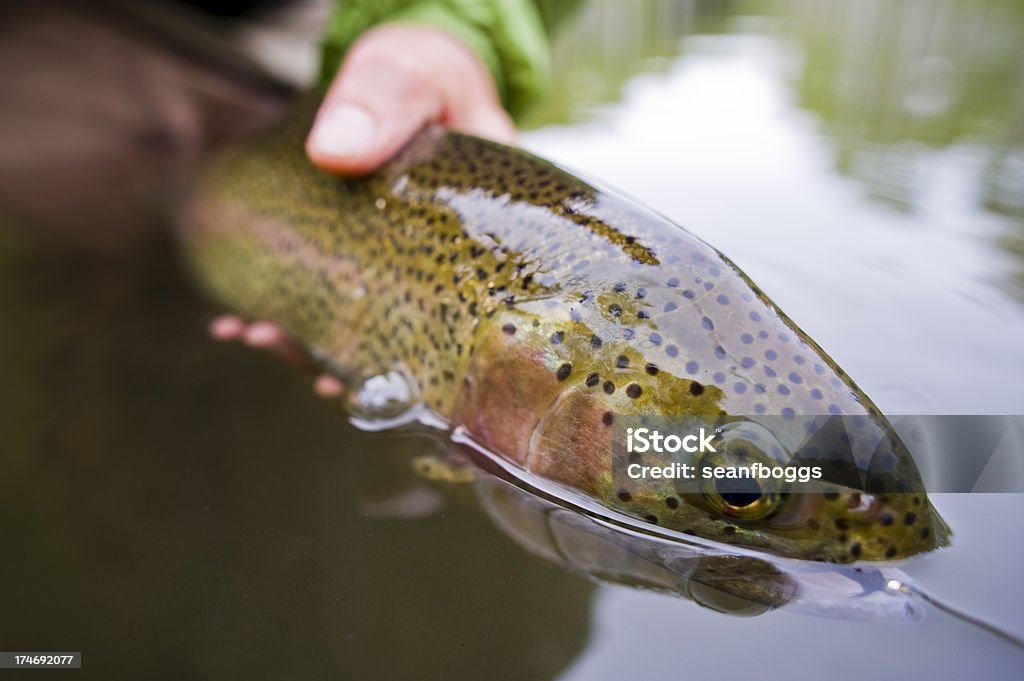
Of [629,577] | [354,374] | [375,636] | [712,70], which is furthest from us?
[712,70]

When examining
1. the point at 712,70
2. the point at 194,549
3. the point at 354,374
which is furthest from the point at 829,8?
the point at 194,549

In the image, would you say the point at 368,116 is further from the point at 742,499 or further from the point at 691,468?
the point at 742,499

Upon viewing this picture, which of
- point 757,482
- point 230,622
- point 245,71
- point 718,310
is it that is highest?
point 245,71

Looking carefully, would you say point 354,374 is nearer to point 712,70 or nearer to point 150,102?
point 150,102

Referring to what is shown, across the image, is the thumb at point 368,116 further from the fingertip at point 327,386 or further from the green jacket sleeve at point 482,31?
the green jacket sleeve at point 482,31

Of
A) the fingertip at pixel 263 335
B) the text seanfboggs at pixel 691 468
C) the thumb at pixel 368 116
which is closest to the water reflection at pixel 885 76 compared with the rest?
the text seanfboggs at pixel 691 468

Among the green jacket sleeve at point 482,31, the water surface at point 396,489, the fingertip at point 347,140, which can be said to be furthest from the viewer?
the green jacket sleeve at point 482,31
